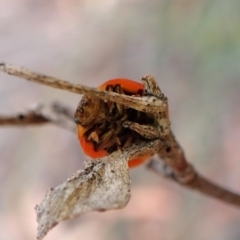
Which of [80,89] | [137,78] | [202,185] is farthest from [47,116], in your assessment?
[137,78]

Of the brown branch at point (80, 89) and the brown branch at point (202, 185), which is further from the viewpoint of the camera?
the brown branch at point (202, 185)

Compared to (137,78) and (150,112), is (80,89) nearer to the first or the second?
(150,112)

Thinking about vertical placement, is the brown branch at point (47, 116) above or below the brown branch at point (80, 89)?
above

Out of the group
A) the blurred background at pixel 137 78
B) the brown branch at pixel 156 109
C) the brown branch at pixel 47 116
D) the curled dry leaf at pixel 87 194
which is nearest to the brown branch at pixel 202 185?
the brown branch at pixel 156 109

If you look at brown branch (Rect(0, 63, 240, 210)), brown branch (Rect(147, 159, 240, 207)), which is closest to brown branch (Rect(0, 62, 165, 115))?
brown branch (Rect(0, 63, 240, 210))

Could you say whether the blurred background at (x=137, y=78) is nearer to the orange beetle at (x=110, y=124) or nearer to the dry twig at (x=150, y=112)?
the dry twig at (x=150, y=112)

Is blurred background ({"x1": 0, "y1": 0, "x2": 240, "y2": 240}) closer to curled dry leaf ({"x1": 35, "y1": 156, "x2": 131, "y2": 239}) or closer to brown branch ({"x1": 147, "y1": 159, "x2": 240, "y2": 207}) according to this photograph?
brown branch ({"x1": 147, "y1": 159, "x2": 240, "y2": 207})

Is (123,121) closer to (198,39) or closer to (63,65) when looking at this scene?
(198,39)
